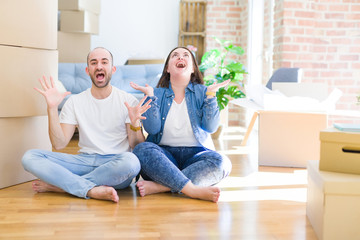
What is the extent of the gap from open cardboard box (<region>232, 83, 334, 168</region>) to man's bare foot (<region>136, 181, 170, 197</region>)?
1254mm

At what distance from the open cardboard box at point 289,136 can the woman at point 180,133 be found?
38.8 inches

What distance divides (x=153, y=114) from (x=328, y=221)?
1.13m

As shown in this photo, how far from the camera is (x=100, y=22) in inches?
277

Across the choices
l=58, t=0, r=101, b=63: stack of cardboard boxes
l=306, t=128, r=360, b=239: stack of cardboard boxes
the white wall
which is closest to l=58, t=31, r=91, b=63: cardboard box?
l=58, t=0, r=101, b=63: stack of cardboard boxes

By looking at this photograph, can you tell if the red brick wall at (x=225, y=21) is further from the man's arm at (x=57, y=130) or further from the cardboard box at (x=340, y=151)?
the cardboard box at (x=340, y=151)

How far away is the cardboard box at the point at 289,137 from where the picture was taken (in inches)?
143

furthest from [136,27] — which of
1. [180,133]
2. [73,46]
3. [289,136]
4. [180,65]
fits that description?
[180,133]

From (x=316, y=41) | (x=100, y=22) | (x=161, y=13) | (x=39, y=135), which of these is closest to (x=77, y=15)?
(x=100, y=22)

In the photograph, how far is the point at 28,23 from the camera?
2832mm

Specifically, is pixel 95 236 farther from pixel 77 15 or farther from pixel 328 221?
pixel 77 15

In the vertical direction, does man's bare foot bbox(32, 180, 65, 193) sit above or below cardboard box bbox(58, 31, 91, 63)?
below

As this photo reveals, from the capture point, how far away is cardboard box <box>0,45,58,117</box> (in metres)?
2.71

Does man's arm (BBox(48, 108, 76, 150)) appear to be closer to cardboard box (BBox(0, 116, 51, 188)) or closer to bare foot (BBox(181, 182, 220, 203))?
cardboard box (BBox(0, 116, 51, 188))

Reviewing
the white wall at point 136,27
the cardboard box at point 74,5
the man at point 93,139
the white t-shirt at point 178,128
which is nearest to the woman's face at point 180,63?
the white t-shirt at point 178,128
